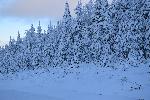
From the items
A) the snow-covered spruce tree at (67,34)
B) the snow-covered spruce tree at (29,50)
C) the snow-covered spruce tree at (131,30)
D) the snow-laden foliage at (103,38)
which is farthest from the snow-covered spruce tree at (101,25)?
the snow-covered spruce tree at (29,50)

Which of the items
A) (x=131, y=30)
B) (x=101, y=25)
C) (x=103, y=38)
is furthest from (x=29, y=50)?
(x=131, y=30)

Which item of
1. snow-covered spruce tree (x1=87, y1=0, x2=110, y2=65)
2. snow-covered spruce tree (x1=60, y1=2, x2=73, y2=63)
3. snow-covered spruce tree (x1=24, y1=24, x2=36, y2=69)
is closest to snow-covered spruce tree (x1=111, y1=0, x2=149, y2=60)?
snow-covered spruce tree (x1=87, y1=0, x2=110, y2=65)

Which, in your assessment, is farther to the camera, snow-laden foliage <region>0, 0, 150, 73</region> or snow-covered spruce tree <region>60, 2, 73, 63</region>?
snow-covered spruce tree <region>60, 2, 73, 63</region>

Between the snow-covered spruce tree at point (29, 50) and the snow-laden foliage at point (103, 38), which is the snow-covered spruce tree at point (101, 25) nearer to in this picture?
the snow-laden foliage at point (103, 38)

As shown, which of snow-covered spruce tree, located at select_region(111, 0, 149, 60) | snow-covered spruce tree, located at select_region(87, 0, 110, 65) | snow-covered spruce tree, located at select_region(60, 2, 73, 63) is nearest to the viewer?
snow-covered spruce tree, located at select_region(111, 0, 149, 60)

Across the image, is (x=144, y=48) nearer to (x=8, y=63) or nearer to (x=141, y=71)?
(x=141, y=71)

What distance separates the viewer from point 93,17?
153 feet

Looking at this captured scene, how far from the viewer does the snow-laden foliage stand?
1422 inches

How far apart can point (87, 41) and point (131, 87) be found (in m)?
37.6

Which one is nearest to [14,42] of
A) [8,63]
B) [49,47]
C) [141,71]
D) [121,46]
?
[8,63]

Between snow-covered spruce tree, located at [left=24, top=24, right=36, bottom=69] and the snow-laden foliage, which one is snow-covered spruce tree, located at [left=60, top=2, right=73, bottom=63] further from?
snow-covered spruce tree, located at [left=24, top=24, right=36, bottom=69]

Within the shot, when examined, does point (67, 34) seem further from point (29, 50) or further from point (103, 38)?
point (29, 50)

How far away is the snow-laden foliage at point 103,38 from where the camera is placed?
3612cm

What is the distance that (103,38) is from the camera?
1731 inches
